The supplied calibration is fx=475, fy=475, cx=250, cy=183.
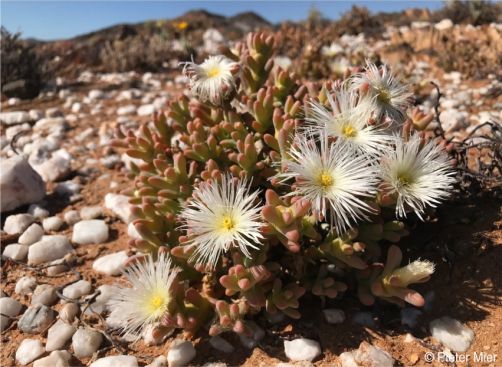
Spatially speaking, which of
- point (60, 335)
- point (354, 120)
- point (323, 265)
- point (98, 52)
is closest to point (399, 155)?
point (354, 120)

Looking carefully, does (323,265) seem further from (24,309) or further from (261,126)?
(24,309)

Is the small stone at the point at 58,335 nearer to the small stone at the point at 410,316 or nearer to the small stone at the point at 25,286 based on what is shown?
the small stone at the point at 25,286

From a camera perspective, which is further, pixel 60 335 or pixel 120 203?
pixel 120 203

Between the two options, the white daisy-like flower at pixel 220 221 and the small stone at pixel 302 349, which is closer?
the white daisy-like flower at pixel 220 221

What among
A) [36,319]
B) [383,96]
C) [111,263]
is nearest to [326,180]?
[383,96]

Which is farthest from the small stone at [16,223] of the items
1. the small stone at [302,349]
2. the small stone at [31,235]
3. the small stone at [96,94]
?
the small stone at [96,94]

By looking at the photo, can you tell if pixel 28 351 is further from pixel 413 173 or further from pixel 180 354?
pixel 413 173

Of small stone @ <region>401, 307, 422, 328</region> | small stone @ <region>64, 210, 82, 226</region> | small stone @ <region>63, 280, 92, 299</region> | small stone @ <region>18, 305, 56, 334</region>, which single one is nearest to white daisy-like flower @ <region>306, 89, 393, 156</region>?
small stone @ <region>401, 307, 422, 328</region>
